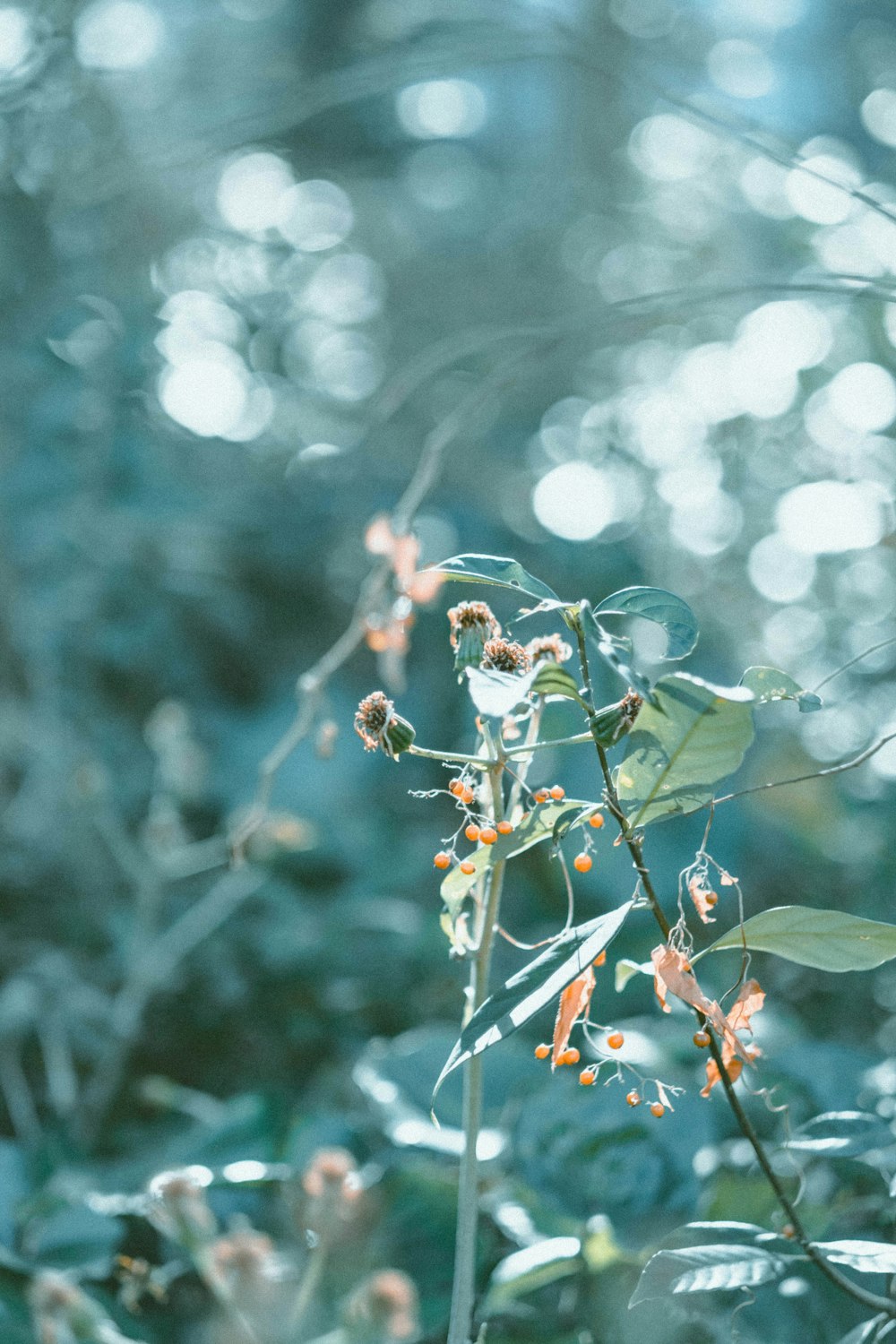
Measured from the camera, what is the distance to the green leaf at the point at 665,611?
0.38 m

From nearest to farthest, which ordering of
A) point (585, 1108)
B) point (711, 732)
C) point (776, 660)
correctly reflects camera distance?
point (711, 732), point (585, 1108), point (776, 660)

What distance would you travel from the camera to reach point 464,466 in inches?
66.2

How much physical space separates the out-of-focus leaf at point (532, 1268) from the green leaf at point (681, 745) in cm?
25

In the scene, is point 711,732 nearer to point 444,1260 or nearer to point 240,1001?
point 444,1260

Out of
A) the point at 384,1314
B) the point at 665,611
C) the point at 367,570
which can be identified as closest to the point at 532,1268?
the point at 384,1314

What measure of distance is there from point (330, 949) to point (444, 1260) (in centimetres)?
48

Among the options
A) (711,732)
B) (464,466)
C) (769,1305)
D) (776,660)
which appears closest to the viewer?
(711,732)

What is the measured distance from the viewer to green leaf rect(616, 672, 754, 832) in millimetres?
346

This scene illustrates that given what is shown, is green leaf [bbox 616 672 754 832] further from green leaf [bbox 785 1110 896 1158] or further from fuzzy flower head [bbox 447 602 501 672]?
green leaf [bbox 785 1110 896 1158]

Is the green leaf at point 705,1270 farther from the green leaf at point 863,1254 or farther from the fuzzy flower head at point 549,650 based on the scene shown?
the fuzzy flower head at point 549,650

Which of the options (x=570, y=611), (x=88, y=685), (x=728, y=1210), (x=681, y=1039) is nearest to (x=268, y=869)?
(x=88, y=685)

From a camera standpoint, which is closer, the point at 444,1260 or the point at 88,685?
the point at 444,1260

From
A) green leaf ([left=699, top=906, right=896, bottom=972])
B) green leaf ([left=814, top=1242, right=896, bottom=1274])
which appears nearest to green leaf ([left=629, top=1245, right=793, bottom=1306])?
green leaf ([left=814, top=1242, right=896, bottom=1274])

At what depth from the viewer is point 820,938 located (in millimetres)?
400
